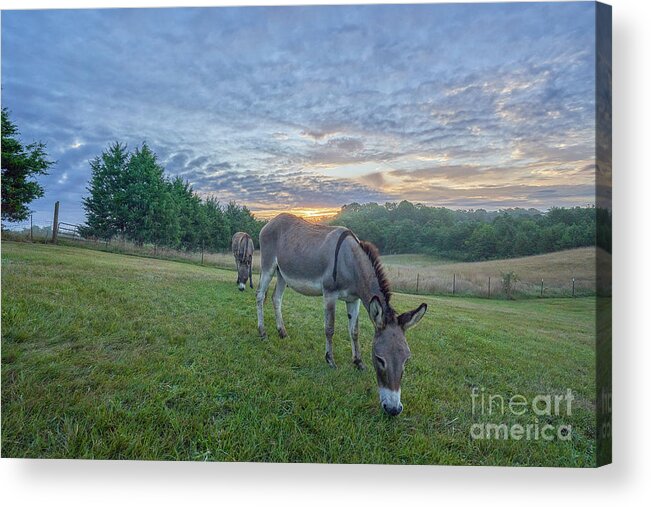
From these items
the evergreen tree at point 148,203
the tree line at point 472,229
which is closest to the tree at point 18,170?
the evergreen tree at point 148,203

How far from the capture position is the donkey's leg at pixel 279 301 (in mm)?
3888

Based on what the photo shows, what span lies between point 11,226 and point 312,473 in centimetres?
415

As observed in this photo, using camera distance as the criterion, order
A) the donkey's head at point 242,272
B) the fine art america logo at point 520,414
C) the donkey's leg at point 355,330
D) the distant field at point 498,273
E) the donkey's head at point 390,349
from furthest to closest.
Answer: the donkey's head at point 242,272 → the donkey's leg at point 355,330 → the distant field at point 498,273 → the fine art america logo at point 520,414 → the donkey's head at point 390,349

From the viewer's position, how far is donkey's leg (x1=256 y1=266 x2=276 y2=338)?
3828 millimetres

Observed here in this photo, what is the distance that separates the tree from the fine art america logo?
5.07 m

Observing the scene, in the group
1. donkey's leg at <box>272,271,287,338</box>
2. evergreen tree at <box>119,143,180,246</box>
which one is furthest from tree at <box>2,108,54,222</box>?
donkey's leg at <box>272,271,287,338</box>

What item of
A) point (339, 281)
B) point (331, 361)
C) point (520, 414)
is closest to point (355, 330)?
point (331, 361)

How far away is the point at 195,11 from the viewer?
380 cm

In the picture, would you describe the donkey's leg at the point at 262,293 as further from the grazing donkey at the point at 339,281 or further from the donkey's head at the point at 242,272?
the donkey's head at the point at 242,272

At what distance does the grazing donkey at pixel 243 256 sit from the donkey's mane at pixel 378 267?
1347 mm

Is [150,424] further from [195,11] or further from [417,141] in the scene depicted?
[195,11]

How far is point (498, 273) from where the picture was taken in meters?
3.59

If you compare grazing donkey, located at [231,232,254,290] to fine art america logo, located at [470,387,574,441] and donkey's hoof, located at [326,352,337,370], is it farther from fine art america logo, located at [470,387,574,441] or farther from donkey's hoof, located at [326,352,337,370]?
fine art america logo, located at [470,387,574,441]

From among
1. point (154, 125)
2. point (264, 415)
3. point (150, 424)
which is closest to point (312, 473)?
point (264, 415)
